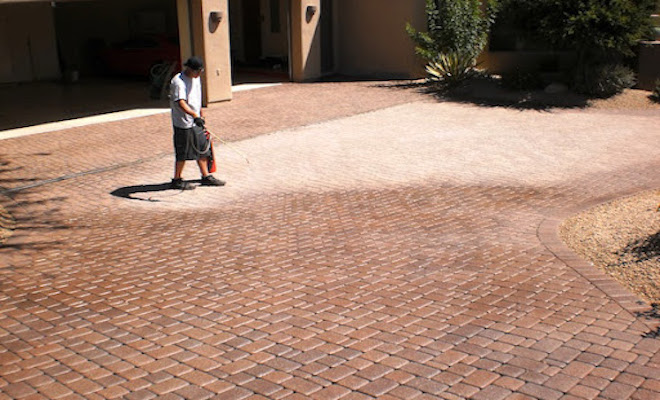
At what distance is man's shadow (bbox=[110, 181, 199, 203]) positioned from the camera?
10.3m

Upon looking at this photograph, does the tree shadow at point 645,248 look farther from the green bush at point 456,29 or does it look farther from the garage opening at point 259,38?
the garage opening at point 259,38

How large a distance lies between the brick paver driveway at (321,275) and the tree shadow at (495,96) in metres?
3.59

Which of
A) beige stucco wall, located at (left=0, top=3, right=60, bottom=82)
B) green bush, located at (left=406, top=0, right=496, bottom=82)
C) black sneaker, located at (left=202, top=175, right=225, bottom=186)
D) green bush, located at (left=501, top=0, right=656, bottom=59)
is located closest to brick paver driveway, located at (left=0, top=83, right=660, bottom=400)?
black sneaker, located at (left=202, top=175, right=225, bottom=186)

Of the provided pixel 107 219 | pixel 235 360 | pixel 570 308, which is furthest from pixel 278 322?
pixel 107 219

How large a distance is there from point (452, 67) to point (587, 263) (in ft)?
40.3

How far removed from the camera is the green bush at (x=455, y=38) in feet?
62.7

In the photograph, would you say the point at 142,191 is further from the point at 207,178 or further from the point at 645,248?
the point at 645,248

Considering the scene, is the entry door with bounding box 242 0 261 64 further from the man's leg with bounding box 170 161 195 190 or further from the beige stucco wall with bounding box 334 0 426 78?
the man's leg with bounding box 170 161 195 190

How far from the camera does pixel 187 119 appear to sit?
34.2 ft

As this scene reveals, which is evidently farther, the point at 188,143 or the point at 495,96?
the point at 495,96

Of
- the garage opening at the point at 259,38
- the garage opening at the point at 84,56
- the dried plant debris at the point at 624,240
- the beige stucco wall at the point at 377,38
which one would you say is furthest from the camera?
the garage opening at the point at 259,38

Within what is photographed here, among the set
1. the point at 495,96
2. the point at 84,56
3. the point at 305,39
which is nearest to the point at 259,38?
the point at 305,39

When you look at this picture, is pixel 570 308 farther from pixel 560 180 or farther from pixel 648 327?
pixel 560 180

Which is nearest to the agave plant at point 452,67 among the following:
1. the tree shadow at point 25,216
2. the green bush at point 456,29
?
the green bush at point 456,29
